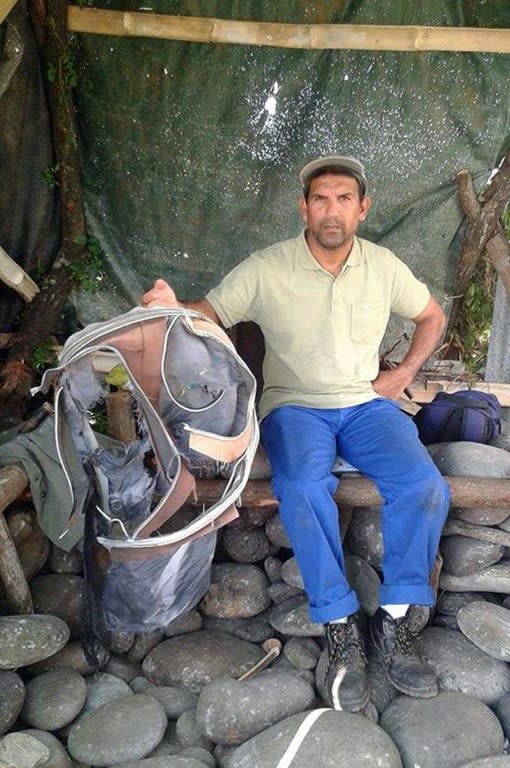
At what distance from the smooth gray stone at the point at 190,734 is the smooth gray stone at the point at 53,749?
433 millimetres

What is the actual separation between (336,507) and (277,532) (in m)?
0.75

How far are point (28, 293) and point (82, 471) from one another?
6.10 ft

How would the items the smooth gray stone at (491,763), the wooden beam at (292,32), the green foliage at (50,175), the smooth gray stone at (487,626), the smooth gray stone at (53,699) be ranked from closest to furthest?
the smooth gray stone at (491,763)
the smooth gray stone at (53,699)
the smooth gray stone at (487,626)
the wooden beam at (292,32)
the green foliage at (50,175)

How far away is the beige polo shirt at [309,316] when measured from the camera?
358 centimetres

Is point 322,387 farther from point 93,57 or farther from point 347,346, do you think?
point 93,57

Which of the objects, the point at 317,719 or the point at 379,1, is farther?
the point at 379,1

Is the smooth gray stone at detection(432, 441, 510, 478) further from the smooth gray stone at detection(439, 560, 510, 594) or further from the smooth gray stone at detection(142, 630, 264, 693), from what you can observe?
the smooth gray stone at detection(142, 630, 264, 693)

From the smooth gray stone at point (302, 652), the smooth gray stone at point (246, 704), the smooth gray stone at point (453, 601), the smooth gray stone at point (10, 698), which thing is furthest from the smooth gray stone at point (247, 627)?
the smooth gray stone at point (10, 698)

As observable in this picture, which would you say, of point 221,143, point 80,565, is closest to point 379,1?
point 221,143

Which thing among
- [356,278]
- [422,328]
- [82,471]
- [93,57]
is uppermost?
[93,57]

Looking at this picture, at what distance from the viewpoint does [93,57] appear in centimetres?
427

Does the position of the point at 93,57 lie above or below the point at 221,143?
above

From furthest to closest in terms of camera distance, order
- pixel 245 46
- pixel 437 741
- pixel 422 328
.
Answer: pixel 245 46
pixel 422 328
pixel 437 741

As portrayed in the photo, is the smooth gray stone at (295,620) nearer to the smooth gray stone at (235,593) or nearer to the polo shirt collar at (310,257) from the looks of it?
the smooth gray stone at (235,593)
